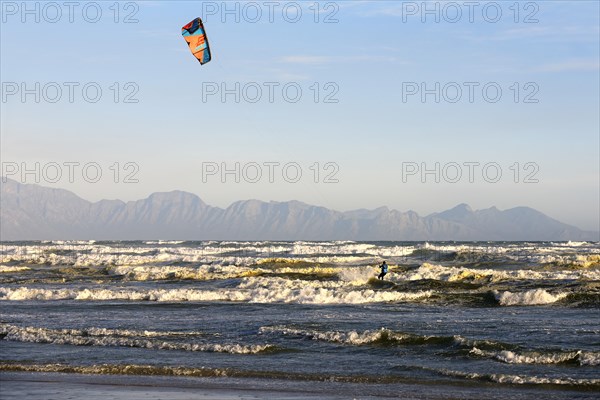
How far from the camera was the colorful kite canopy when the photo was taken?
25062 mm

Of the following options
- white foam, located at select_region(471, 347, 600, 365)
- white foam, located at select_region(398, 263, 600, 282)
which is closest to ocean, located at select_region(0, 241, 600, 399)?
white foam, located at select_region(471, 347, 600, 365)

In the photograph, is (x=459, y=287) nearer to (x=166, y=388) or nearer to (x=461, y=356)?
(x=461, y=356)

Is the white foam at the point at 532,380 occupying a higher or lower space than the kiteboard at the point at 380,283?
lower

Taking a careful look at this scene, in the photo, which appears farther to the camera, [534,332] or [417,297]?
[417,297]

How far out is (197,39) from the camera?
84.9 feet

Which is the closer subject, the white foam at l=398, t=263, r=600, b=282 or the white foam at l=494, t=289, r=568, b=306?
the white foam at l=494, t=289, r=568, b=306

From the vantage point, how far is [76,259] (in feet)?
192

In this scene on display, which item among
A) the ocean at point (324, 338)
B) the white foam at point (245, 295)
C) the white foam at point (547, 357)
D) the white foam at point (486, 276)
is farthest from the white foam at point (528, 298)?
the white foam at point (547, 357)

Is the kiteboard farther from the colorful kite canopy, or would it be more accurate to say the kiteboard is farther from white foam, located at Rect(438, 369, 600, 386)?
white foam, located at Rect(438, 369, 600, 386)

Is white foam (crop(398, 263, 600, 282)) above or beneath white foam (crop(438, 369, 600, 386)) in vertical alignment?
above

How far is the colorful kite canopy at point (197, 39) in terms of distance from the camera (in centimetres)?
2506

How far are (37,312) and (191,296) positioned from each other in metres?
5.65

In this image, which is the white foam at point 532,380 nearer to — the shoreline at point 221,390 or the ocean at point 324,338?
the ocean at point 324,338

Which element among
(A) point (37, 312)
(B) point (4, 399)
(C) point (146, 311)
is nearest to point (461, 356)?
(B) point (4, 399)
